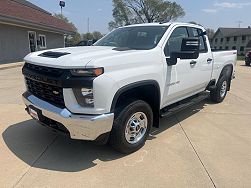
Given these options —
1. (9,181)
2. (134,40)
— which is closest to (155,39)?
(134,40)

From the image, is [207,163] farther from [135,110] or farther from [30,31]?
[30,31]

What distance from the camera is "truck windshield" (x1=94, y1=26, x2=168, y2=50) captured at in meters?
4.35

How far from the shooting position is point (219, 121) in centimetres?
548

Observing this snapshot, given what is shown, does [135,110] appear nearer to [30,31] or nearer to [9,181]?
[9,181]

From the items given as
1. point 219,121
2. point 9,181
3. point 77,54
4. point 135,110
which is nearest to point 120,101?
point 135,110

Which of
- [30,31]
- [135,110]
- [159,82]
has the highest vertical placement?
[30,31]

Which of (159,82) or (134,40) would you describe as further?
(134,40)

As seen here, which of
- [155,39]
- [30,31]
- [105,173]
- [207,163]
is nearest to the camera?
[105,173]

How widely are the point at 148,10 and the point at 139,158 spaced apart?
205 ft

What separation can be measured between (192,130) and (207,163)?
4.20ft

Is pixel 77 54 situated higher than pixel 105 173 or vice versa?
pixel 77 54

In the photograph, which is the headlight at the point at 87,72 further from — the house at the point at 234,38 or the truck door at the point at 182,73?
the house at the point at 234,38

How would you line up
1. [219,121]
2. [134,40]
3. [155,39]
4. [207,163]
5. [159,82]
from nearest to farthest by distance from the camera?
1. [207,163]
2. [159,82]
3. [155,39]
4. [134,40]
5. [219,121]

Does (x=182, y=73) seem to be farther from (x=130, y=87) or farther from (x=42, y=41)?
(x=42, y=41)
